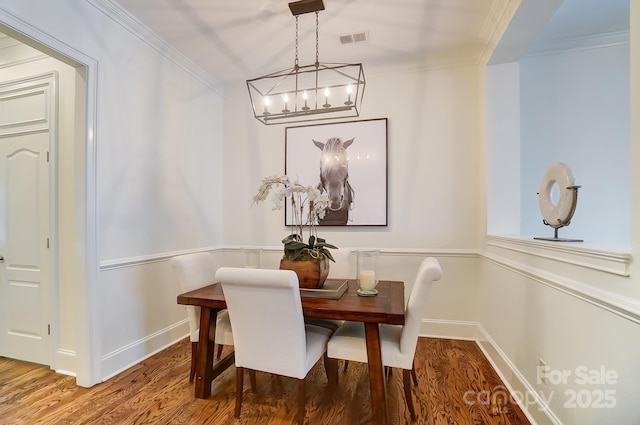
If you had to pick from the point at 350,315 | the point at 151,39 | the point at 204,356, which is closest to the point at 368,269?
the point at 350,315

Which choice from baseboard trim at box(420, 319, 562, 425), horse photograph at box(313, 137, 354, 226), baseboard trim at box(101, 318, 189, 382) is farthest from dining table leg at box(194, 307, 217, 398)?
baseboard trim at box(420, 319, 562, 425)

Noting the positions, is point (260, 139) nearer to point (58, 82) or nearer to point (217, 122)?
point (217, 122)

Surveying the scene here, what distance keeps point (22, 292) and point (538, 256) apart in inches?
155

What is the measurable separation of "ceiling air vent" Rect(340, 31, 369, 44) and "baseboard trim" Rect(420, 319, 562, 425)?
2.87 meters

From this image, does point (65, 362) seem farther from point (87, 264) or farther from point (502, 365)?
point (502, 365)

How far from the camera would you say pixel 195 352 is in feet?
7.33

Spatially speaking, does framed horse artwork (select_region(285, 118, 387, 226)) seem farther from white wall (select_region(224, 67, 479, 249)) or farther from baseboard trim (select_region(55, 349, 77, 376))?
Answer: baseboard trim (select_region(55, 349, 77, 376))

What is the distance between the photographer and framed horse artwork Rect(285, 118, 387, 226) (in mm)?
3283

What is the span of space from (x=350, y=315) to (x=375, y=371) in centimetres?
35

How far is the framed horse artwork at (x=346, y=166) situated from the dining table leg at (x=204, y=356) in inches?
66.0

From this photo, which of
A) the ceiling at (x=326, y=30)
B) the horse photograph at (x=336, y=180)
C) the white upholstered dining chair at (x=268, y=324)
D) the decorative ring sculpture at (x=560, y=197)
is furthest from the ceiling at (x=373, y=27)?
the white upholstered dining chair at (x=268, y=324)

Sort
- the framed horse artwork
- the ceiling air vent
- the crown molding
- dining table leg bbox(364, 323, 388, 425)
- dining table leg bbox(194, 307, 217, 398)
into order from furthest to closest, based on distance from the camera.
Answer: the framed horse artwork
the ceiling air vent
the crown molding
dining table leg bbox(194, 307, 217, 398)
dining table leg bbox(364, 323, 388, 425)

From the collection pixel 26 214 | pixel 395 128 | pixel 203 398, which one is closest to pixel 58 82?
pixel 26 214

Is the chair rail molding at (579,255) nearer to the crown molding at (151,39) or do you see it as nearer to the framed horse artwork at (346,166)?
the framed horse artwork at (346,166)
